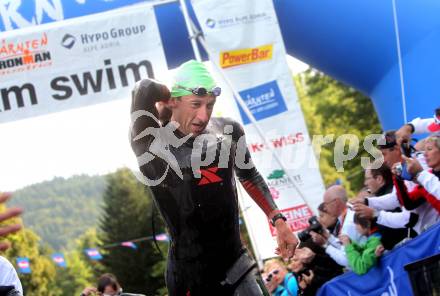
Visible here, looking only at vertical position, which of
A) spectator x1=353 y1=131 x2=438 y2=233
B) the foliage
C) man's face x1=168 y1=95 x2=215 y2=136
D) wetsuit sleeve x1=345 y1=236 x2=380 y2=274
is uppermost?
man's face x1=168 y1=95 x2=215 y2=136

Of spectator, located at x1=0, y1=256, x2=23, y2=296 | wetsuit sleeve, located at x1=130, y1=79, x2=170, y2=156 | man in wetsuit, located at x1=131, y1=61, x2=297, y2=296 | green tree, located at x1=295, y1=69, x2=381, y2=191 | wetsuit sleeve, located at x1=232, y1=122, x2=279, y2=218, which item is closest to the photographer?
wetsuit sleeve, located at x1=130, y1=79, x2=170, y2=156

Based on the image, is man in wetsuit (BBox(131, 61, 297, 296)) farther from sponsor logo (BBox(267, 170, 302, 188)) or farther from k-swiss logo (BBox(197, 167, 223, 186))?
sponsor logo (BBox(267, 170, 302, 188))

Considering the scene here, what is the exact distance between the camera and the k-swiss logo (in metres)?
3.73

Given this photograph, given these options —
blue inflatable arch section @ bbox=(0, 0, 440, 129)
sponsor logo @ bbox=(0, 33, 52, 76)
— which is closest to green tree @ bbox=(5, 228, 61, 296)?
sponsor logo @ bbox=(0, 33, 52, 76)

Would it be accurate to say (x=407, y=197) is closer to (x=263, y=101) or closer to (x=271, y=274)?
(x=271, y=274)

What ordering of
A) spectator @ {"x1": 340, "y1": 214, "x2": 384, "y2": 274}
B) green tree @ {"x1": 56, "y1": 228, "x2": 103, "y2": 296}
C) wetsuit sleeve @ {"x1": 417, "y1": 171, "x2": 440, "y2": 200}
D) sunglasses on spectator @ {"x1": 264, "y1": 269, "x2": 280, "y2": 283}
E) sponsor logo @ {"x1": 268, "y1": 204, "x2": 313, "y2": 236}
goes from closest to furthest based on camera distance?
1. wetsuit sleeve @ {"x1": 417, "y1": 171, "x2": 440, "y2": 200}
2. spectator @ {"x1": 340, "y1": 214, "x2": 384, "y2": 274}
3. sunglasses on spectator @ {"x1": 264, "y1": 269, "x2": 280, "y2": 283}
4. sponsor logo @ {"x1": 268, "y1": 204, "x2": 313, "y2": 236}
5. green tree @ {"x1": 56, "y1": 228, "x2": 103, "y2": 296}

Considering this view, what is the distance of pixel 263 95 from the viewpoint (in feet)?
28.8

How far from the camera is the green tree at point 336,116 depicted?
105ft

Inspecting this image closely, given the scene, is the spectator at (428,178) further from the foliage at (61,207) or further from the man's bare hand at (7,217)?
the foliage at (61,207)

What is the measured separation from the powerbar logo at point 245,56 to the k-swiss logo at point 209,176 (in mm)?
5097

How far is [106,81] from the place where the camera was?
8.64 meters

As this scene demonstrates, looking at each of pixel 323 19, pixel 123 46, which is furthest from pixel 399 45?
pixel 123 46

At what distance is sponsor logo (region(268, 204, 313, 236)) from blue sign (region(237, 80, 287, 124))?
1.25 m

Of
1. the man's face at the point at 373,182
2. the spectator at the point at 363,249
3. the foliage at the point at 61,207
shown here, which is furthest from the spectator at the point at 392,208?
the foliage at the point at 61,207
